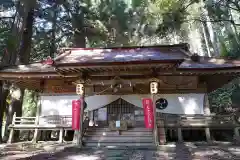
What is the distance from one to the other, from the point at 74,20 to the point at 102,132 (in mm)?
9016

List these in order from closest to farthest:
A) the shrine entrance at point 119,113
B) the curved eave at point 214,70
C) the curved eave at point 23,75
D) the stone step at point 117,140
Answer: the stone step at point 117,140 → the curved eave at point 214,70 → the curved eave at point 23,75 → the shrine entrance at point 119,113

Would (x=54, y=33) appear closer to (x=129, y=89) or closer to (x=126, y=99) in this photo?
(x=129, y=89)

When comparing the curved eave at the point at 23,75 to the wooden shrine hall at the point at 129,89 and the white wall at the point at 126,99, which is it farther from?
the white wall at the point at 126,99

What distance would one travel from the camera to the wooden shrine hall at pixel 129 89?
941 centimetres

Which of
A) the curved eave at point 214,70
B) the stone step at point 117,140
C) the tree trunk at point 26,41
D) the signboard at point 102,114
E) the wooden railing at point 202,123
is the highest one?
the tree trunk at point 26,41

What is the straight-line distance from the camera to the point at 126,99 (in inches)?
470

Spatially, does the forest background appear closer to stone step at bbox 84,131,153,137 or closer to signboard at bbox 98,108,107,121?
stone step at bbox 84,131,153,137

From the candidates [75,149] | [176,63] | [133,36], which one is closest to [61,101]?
[75,149]

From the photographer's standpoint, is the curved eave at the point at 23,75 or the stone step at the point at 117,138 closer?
the stone step at the point at 117,138

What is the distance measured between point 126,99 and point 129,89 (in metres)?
0.55

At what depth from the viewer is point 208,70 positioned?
10109 mm

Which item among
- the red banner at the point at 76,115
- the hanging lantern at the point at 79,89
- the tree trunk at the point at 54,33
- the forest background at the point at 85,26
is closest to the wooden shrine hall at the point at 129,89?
the hanging lantern at the point at 79,89

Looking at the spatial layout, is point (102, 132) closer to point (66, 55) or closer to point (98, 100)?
point (98, 100)

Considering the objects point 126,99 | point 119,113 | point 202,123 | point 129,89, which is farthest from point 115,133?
point 202,123
